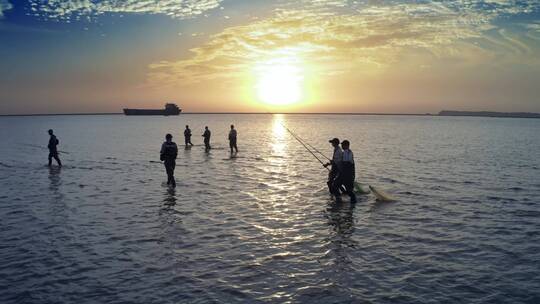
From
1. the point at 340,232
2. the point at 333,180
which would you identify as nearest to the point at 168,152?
the point at 333,180

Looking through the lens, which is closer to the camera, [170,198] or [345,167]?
[345,167]

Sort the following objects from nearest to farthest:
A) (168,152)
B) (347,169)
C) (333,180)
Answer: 1. (347,169)
2. (333,180)
3. (168,152)

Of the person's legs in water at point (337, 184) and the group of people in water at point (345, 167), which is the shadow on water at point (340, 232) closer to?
the person's legs in water at point (337, 184)

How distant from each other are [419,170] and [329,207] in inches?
574

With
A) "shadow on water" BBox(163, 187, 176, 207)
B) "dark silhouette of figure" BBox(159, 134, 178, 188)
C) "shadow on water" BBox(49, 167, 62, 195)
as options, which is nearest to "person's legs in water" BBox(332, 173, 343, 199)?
"shadow on water" BBox(163, 187, 176, 207)

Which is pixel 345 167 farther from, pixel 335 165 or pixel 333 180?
pixel 333 180

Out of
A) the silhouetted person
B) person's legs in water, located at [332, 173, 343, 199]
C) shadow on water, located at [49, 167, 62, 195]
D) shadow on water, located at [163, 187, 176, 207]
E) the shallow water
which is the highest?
the silhouetted person

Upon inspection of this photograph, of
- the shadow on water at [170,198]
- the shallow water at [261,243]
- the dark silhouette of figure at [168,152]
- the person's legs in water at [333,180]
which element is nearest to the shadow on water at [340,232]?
the shallow water at [261,243]

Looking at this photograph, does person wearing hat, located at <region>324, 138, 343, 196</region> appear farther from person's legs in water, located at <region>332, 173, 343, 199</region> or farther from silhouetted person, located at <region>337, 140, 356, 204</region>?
silhouetted person, located at <region>337, 140, 356, 204</region>

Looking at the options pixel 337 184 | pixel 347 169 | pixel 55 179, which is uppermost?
pixel 347 169

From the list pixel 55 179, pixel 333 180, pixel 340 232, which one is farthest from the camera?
pixel 55 179

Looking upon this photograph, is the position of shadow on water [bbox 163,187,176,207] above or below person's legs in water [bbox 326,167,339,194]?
below

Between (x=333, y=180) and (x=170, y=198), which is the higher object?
(x=333, y=180)

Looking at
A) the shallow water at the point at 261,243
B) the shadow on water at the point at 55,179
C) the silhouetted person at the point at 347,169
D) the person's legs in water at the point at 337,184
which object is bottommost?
the shallow water at the point at 261,243
